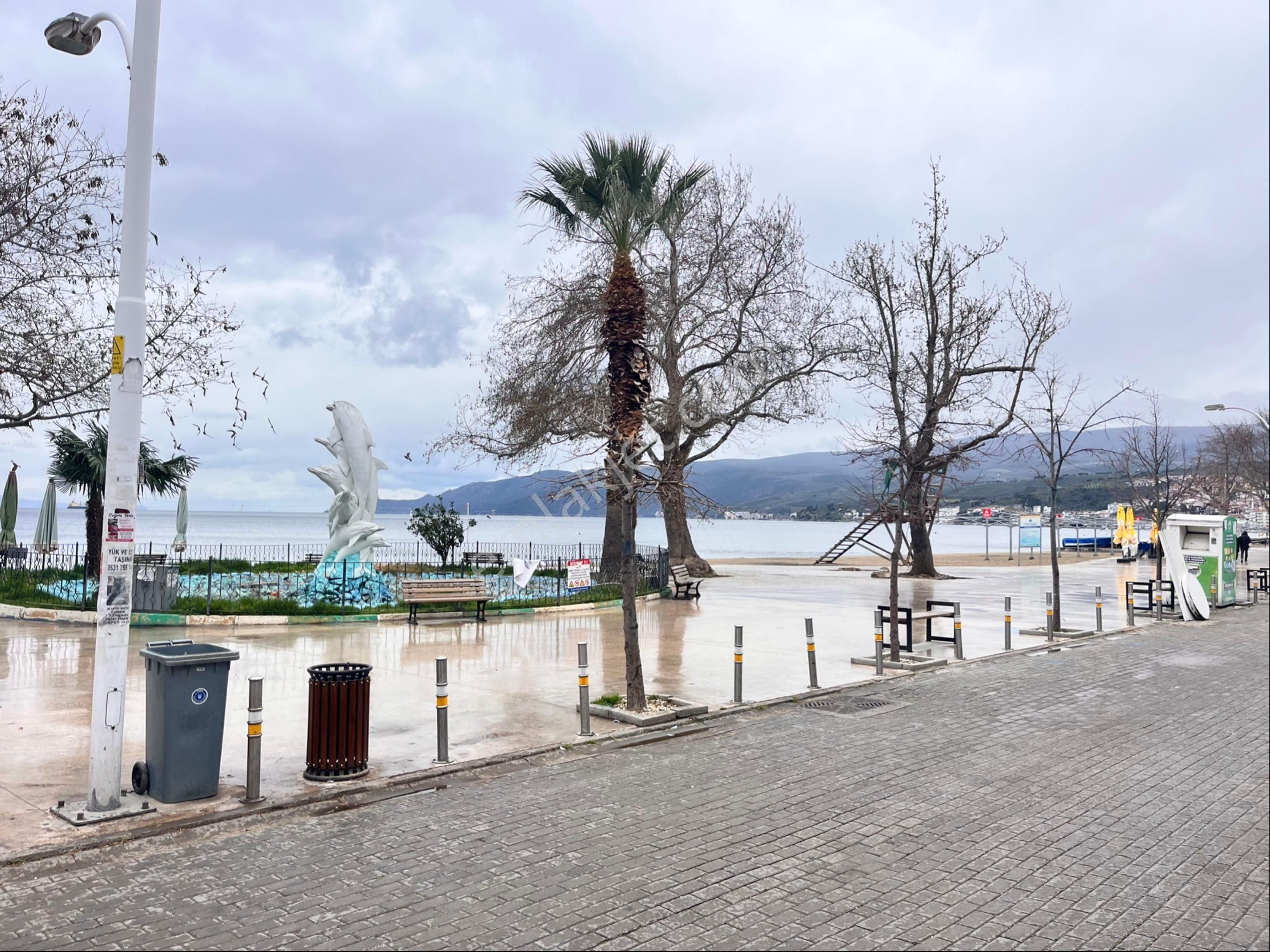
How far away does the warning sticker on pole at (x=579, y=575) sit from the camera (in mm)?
21953

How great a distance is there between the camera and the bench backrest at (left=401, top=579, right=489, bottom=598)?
18938mm

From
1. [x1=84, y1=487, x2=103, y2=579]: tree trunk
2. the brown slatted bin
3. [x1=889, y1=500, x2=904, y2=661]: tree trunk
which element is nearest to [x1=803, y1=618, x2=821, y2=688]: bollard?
[x1=889, y1=500, x2=904, y2=661]: tree trunk

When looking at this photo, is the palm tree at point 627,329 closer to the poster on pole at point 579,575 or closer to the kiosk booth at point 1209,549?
the poster on pole at point 579,575

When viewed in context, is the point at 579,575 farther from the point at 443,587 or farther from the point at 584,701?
the point at 584,701

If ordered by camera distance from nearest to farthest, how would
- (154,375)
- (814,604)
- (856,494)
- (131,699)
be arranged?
(131,699) < (154,375) < (856,494) < (814,604)

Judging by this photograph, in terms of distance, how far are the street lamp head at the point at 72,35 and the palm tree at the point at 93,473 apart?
49.7 ft

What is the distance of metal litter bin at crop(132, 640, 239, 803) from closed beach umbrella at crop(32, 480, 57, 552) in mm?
22665

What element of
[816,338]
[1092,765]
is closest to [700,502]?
[1092,765]

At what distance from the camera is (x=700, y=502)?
40.4 ft

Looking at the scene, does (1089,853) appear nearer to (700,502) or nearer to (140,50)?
(700,502)

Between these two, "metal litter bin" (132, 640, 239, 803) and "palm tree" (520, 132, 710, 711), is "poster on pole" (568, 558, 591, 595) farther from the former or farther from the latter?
"metal litter bin" (132, 640, 239, 803)

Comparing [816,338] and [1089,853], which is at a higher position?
[816,338]

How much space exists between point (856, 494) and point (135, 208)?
15.2m

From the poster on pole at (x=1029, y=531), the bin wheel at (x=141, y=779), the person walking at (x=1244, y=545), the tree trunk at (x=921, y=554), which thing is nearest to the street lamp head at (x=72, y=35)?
the bin wheel at (x=141, y=779)
